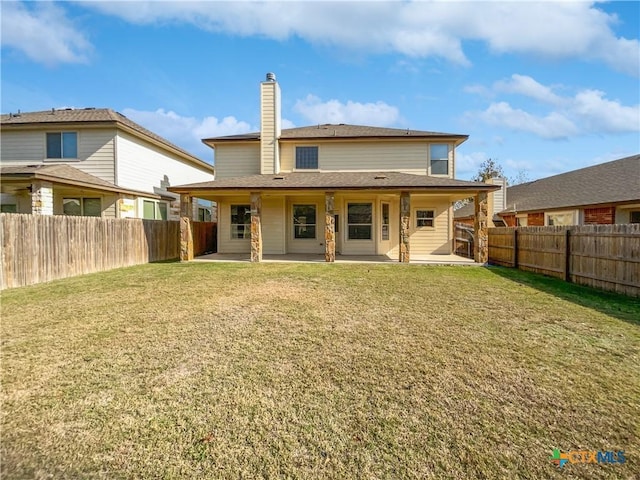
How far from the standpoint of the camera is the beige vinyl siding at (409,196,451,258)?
51.8 ft

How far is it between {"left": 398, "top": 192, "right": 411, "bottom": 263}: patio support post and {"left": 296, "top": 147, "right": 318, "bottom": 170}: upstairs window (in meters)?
5.49

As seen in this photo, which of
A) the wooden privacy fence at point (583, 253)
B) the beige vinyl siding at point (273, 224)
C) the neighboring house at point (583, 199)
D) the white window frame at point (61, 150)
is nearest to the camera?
the wooden privacy fence at point (583, 253)

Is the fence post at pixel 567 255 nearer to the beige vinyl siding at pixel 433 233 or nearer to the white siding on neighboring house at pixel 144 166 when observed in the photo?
the beige vinyl siding at pixel 433 233

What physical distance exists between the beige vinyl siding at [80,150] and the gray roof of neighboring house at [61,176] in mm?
383

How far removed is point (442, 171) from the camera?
626 inches

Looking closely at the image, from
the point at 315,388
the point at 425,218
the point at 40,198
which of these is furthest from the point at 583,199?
the point at 40,198

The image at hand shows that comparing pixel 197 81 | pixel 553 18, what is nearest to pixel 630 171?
pixel 553 18

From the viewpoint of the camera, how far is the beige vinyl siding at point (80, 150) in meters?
14.8

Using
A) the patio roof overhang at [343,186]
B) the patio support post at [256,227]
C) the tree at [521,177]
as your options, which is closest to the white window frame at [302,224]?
the patio roof overhang at [343,186]

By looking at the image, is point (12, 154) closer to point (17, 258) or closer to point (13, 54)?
point (13, 54)

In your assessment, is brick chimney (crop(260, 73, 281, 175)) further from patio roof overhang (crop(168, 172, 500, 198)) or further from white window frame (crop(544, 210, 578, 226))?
white window frame (crop(544, 210, 578, 226))

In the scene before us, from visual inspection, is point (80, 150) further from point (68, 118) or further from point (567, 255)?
point (567, 255)

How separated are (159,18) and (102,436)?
1189 centimetres

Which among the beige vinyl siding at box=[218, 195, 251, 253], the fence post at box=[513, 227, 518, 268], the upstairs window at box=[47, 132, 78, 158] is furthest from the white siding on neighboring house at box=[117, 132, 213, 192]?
the fence post at box=[513, 227, 518, 268]
